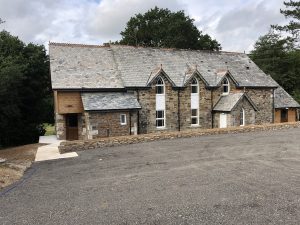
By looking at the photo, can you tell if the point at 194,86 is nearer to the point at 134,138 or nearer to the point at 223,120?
the point at 223,120

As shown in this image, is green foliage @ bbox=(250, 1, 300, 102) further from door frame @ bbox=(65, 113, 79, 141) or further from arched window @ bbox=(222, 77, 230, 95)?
door frame @ bbox=(65, 113, 79, 141)

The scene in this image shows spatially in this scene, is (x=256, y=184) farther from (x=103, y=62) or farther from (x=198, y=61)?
(x=198, y=61)

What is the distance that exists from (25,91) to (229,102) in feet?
64.7

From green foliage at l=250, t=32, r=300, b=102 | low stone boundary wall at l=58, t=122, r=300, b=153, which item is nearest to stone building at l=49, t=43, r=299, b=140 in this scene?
low stone boundary wall at l=58, t=122, r=300, b=153

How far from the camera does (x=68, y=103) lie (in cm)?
2647

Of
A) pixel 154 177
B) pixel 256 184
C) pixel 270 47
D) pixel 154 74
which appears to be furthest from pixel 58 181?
pixel 270 47

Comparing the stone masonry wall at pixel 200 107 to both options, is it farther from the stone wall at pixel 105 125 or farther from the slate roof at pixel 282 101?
the slate roof at pixel 282 101

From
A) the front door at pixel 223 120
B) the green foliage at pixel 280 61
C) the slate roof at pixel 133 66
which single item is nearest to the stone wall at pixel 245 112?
the front door at pixel 223 120

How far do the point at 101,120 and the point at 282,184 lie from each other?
16.8 metres

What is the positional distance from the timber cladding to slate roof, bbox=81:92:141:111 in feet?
2.21

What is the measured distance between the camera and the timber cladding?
26141mm

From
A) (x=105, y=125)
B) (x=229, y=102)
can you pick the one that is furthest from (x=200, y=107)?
(x=105, y=125)

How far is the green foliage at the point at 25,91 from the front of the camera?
29906mm

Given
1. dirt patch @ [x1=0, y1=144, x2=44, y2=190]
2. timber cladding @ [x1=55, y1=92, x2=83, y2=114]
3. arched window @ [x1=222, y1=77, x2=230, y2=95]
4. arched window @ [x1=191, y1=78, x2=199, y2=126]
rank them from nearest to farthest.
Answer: dirt patch @ [x1=0, y1=144, x2=44, y2=190]
timber cladding @ [x1=55, y1=92, x2=83, y2=114]
arched window @ [x1=191, y1=78, x2=199, y2=126]
arched window @ [x1=222, y1=77, x2=230, y2=95]
